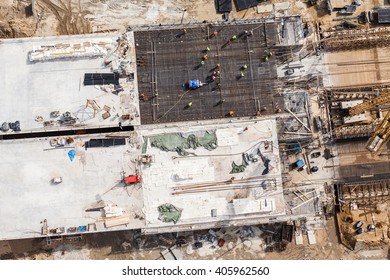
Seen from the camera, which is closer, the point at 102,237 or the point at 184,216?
the point at 184,216

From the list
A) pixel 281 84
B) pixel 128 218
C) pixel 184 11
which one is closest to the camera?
pixel 128 218

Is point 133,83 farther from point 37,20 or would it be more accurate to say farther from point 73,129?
point 37,20

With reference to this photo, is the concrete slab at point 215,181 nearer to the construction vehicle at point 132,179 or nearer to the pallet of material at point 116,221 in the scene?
the construction vehicle at point 132,179

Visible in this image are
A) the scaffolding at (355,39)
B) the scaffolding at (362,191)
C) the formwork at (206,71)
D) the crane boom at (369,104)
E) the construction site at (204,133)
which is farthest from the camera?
the scaffolding at (355,39)

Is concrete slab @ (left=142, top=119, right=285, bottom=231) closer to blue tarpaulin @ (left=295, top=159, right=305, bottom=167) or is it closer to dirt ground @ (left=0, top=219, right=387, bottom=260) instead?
blue tarpaulin @ (left=295, top=159, right=305, bottom=167)

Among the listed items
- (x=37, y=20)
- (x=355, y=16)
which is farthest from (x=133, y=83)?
(x=355, y=16)

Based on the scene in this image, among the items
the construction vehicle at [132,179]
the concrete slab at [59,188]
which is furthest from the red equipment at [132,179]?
the concrete slab at [59,188]

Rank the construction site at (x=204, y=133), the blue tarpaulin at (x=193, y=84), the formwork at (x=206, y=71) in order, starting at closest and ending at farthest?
the construction site at (x=204, y=133) < the blue tarpaulin at (x=193, y=84) < the formwork at (x=206, y=71)
